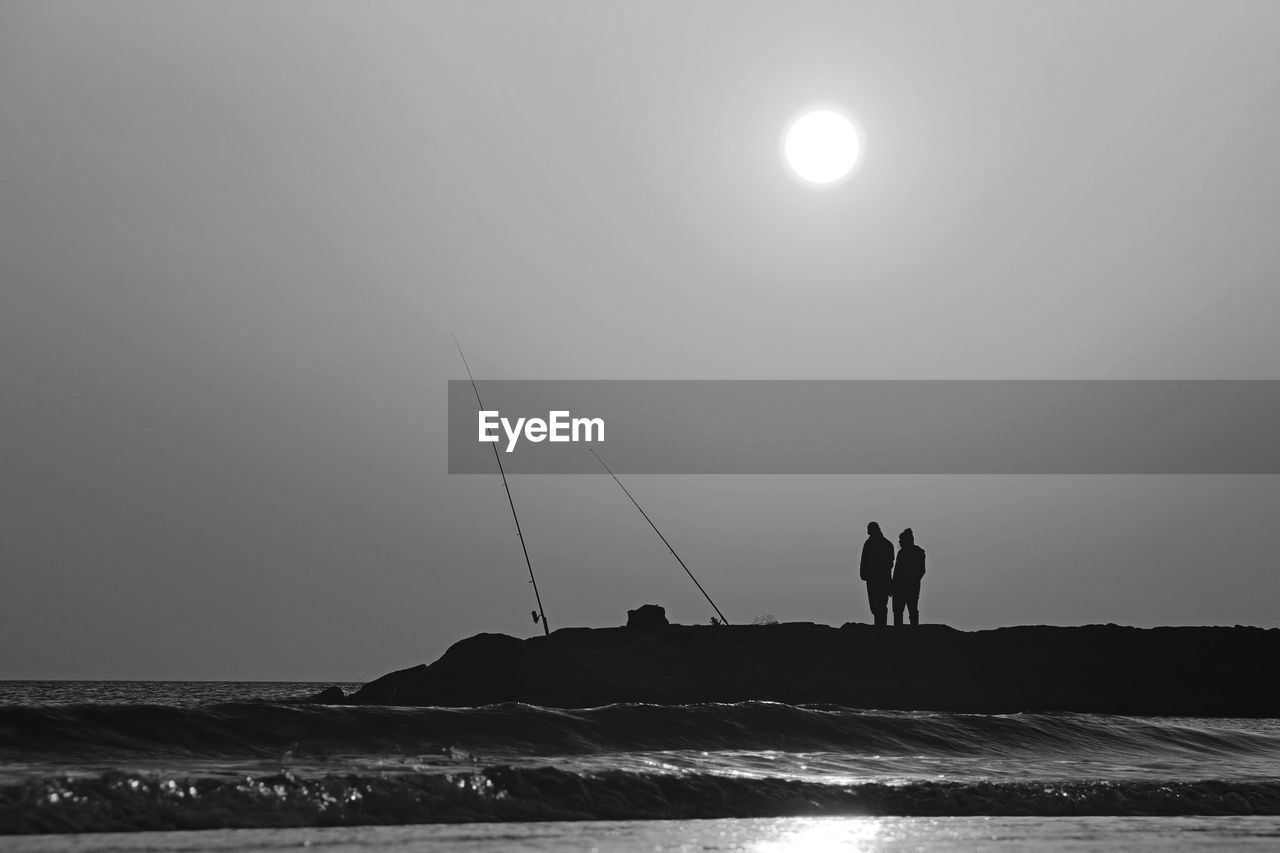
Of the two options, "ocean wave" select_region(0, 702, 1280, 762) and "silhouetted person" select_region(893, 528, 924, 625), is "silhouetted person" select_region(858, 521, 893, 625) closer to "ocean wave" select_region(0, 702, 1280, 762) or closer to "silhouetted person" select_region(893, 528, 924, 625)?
"silhouetted person" select_region(893, 528, 924, 625)

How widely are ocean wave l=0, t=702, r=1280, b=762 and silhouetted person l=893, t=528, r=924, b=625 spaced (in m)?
5.07

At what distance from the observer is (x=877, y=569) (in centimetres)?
1648

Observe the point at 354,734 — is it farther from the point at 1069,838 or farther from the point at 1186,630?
the point at 1186,630

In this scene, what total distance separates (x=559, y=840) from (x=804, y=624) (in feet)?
38.0

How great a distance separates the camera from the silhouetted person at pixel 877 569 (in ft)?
53.4

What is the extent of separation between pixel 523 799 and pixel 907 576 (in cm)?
1127

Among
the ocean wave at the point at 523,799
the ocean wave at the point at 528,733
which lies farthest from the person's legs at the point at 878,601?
the ocean wave at the point at 523,799

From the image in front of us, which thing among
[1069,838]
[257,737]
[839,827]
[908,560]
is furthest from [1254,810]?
[908,560]

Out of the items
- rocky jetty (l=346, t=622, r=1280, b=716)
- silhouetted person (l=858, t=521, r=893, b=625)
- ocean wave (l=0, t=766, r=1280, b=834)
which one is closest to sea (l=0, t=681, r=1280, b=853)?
ocean wave (l=0, t=766, r=1280, b=834)

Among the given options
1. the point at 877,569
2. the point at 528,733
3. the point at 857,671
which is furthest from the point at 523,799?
the point at 877,569

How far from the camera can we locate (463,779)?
657cm

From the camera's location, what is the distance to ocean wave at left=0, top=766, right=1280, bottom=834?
18.7 feet

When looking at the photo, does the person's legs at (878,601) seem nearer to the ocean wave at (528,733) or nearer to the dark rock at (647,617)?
the dark rock at (647,617)

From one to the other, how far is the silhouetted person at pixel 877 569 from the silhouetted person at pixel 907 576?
0.16 m
